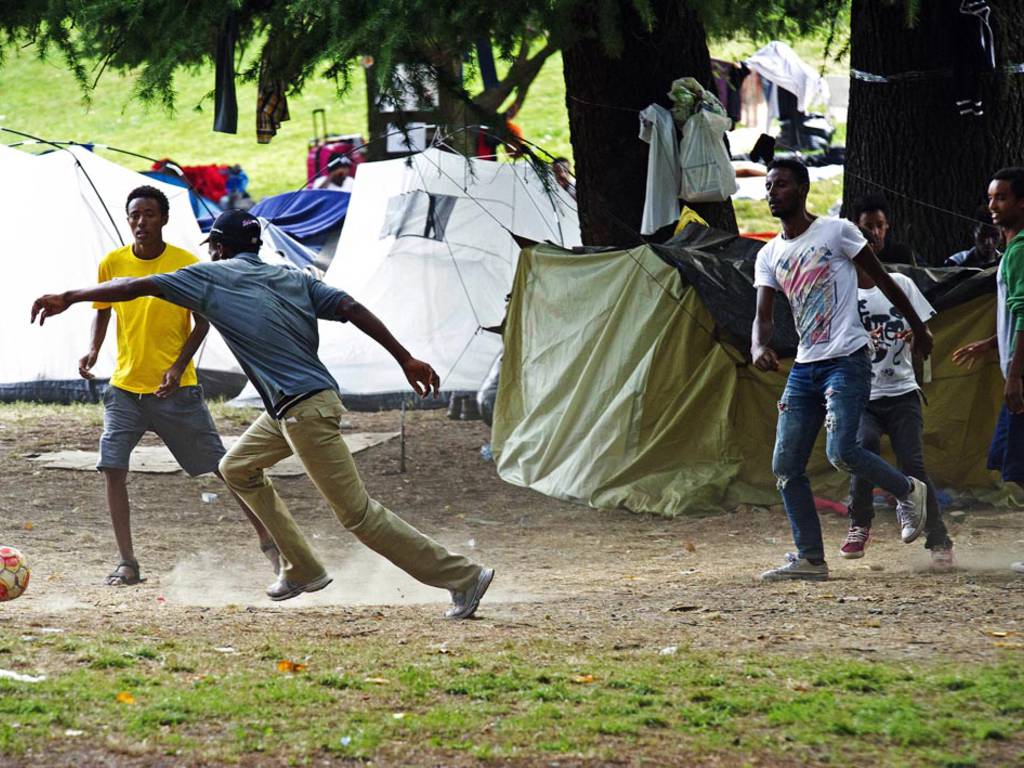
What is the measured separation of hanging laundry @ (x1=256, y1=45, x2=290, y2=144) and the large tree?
0.23ft

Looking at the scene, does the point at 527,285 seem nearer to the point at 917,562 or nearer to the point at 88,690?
the point at 917,562

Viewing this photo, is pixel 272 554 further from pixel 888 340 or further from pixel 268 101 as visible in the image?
pixel 268 101

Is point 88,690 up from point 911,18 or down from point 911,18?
down

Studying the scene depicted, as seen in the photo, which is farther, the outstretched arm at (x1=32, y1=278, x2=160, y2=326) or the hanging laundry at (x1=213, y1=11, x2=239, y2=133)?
the hanging laundry at (x1=213, y1=11, x2=239, y2=133)

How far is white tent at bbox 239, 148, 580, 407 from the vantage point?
13086 mm

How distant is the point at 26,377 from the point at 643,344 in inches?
286

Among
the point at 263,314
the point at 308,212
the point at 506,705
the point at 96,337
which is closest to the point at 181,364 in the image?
the point at 96,337

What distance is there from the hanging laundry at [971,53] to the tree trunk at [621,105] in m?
1.86

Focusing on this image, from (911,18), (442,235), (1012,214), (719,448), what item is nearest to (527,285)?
(719,448)

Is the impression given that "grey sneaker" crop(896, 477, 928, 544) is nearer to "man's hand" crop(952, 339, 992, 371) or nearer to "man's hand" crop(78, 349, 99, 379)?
"man's hand" crop(952, 339, 992, 371)

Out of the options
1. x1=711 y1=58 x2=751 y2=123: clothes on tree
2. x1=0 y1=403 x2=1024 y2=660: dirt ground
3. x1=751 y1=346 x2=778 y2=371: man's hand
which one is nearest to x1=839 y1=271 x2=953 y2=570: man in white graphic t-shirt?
x1=0 y1=403 x2=1024 y2=660: dirt ground

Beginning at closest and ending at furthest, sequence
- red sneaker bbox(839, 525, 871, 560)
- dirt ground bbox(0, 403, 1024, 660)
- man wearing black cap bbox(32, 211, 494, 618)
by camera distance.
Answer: dirt ground bbox(0, 403, 1024, 660) → man wearing black cap bbox(32, 211, 494, 618) → red sneaker bbox(839, 525, 871, 560)

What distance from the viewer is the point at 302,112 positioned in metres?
38.5

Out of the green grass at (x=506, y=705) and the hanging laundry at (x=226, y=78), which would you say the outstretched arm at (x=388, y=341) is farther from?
the hanging laundry at (x=226, y=78)
